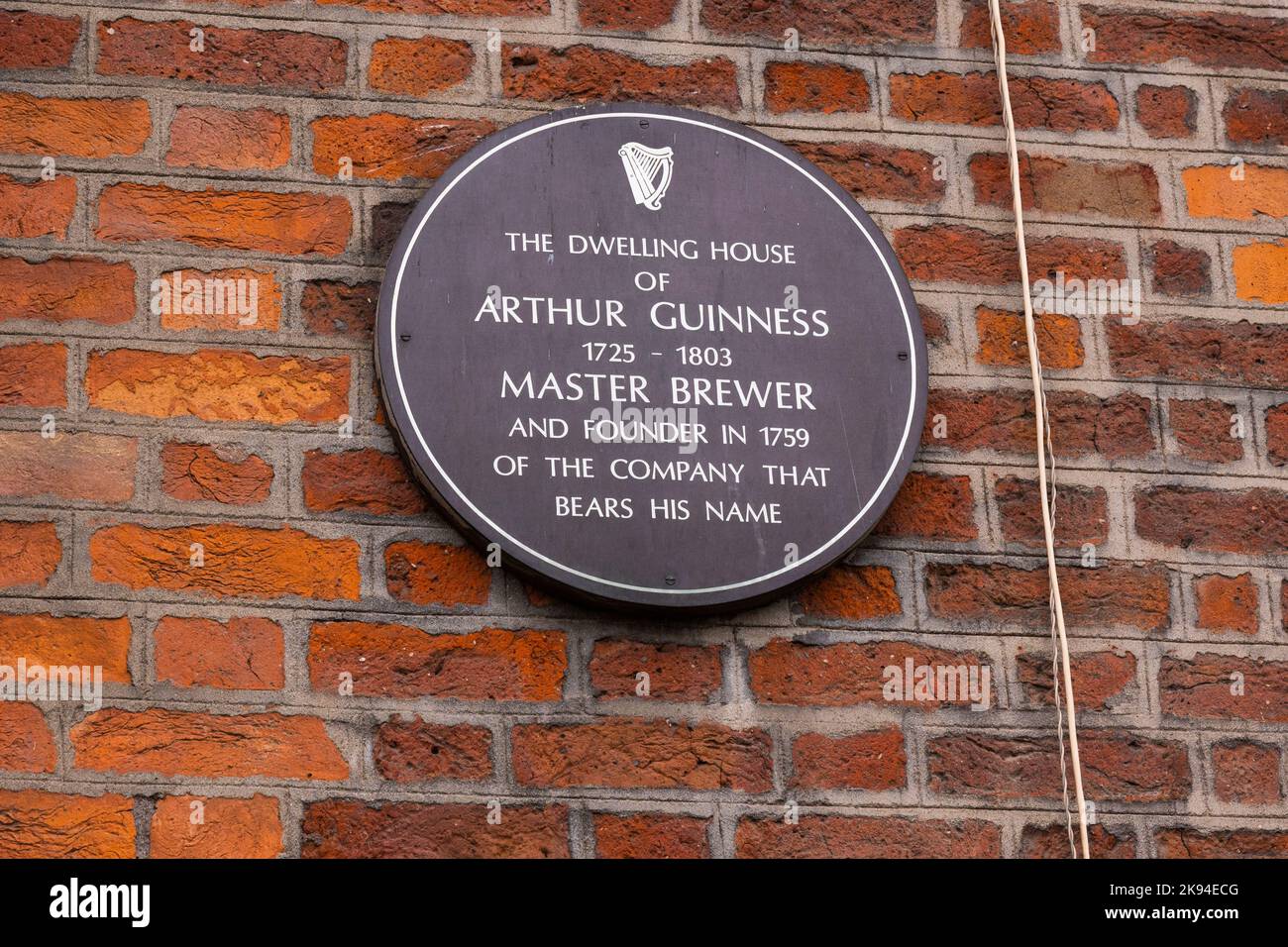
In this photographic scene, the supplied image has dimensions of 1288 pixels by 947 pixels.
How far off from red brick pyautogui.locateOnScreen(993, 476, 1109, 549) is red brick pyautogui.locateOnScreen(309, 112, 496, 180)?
91 centimetres

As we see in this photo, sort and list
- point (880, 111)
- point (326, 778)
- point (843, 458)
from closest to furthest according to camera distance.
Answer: point (326, 778) → point (843, 458) → point (880, 111)

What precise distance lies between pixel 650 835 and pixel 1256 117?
147cm

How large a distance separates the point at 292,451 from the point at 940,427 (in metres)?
0.90

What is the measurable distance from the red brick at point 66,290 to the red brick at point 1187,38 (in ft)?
4.88

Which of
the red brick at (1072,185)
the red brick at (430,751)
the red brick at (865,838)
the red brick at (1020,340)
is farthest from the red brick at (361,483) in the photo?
the red brick at (1072,185)

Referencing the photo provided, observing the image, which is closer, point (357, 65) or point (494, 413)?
point (494, 413)

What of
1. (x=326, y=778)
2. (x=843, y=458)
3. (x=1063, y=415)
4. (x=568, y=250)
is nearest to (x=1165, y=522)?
(x=1063, y=415)

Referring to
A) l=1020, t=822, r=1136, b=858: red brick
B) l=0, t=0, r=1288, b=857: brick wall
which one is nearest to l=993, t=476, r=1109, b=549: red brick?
l=0, t=0, r=1288, b=857: brick wall

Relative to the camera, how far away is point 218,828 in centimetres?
242

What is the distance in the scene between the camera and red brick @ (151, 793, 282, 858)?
241 centimetres

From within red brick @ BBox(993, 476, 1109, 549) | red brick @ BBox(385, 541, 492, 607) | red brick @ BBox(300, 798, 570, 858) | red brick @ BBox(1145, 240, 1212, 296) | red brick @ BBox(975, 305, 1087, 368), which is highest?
red brick @ BBox(1145, 240, 1212, 296)

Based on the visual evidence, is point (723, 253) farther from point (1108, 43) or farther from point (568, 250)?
point (1108, 43)

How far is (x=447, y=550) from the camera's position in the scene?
2.60 m

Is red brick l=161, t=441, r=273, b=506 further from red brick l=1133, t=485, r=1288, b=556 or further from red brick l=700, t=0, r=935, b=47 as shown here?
red brick l=1133, t=485, r=1288, b=556
